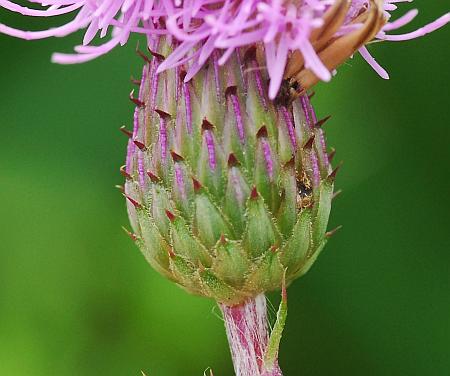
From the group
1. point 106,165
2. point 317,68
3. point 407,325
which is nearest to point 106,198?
point 106,165

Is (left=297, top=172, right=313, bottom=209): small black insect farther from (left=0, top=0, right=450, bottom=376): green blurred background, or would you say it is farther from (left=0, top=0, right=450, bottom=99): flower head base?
(left=0, top=0, right=450, bottom=376): green blurred background

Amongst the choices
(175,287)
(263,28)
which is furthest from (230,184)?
(175,287)

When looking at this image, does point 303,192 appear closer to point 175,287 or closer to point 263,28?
point 263,28

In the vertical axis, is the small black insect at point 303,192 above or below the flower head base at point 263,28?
below

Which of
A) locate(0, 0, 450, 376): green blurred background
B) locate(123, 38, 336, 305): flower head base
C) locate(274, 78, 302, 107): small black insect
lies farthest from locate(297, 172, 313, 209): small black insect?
locate(0, 0, 450, 376): green blurred background

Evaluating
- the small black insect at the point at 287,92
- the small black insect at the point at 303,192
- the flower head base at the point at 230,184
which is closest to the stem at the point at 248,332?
the flower head base at the point at 230,184

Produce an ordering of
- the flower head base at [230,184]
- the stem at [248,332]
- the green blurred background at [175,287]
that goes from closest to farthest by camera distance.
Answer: the flower head base at [230,184]
the stem at [248,332]
the green blurred background at [175,287]

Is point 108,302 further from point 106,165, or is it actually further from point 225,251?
point 225,251

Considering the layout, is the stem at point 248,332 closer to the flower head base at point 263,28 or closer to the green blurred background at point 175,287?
the flower head base at point 263,28
